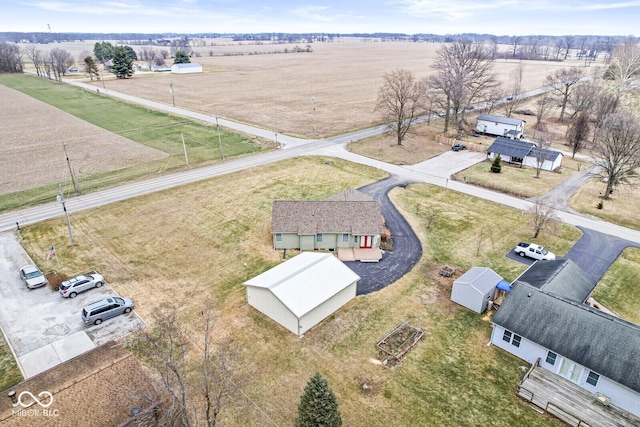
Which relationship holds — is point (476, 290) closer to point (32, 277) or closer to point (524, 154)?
point (32, 277)

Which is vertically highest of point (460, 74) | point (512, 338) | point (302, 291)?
point (460, 74)

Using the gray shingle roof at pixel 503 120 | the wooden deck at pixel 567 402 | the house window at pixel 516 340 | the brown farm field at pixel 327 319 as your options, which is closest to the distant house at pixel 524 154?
the gray shingle roof at pixel 503 120

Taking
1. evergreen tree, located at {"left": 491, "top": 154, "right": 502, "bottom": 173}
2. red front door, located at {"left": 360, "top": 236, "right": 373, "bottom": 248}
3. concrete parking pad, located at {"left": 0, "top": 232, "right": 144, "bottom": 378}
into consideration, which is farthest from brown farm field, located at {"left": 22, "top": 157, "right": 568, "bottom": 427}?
evergreen tree, located at {"left": 491, "top": 154, "right": 502, "bottom": 173}

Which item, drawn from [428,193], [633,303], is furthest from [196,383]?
[428,193]

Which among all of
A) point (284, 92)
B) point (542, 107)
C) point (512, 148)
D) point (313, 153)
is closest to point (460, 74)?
point (512, 148)

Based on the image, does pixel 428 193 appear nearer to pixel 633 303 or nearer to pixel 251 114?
pixel 633 303

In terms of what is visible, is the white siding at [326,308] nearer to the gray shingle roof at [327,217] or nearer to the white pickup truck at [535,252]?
the gray shingle roof at [327,217]

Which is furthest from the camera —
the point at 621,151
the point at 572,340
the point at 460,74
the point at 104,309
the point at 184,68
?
the point at 184,68

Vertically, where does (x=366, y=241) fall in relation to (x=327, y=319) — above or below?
above
